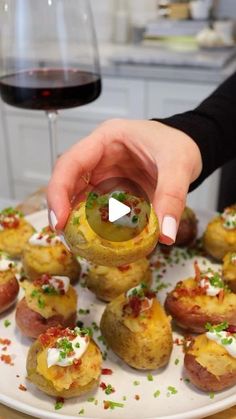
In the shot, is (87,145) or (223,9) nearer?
(87,145)

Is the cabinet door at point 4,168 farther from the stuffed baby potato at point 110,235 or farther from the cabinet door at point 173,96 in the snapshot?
the stuffed baby potato at point 110,235

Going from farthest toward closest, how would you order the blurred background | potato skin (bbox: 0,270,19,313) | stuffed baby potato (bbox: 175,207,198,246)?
the blurred background, stuffed baby potato (bbox: 175,207,198,246), potato skin (bbox: 0,270,19,313)

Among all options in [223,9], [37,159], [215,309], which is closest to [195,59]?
[223,9]

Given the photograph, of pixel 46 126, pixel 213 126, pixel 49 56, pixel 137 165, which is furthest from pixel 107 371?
pixel 46 126

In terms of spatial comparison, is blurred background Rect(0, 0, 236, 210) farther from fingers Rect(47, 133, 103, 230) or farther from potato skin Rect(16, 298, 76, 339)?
potato skin Rect(16, 298, 76, 339)

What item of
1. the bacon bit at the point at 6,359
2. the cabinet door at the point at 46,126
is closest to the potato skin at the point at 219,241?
the bacon bit at the point at 6,359

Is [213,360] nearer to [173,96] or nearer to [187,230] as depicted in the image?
[187,230]

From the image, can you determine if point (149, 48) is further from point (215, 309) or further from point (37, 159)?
point (215, 309)

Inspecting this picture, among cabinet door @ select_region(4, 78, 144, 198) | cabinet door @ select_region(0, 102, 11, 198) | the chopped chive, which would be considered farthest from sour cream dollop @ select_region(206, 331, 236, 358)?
cabinet door @ select_region(0, 102, 11, 198)
